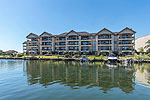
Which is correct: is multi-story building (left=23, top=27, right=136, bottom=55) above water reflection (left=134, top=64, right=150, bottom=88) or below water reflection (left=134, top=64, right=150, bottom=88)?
above

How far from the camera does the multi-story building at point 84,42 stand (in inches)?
1951

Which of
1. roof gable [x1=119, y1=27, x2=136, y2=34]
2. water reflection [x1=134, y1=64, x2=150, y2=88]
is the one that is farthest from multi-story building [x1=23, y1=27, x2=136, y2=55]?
water reflection [x1=134, y1=64, x2=150, y2=88]

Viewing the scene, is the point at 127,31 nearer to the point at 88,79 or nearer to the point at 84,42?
the point at 84,42

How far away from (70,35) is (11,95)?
160 feet

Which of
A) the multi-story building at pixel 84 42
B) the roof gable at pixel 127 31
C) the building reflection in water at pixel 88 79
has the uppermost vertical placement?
the roof gable at pixel 127 31

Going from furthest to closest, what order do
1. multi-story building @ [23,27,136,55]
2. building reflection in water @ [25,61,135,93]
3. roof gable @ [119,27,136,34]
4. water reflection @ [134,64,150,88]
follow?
multi-story building @ [23,27,136,55], roof gable @ [119,27,136,34], water reflection @ [134,64,150,88], building reflection in water @ [25,61,135,93]

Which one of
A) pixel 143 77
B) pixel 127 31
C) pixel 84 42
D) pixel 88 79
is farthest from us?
pixel 84 42

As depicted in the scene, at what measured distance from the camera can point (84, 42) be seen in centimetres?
5509

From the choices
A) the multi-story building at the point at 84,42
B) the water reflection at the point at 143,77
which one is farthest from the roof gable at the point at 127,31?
the water reflection at the point at 143,77

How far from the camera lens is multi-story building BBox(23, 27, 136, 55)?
49562 mm

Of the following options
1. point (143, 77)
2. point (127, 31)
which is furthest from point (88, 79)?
point (127, 31)

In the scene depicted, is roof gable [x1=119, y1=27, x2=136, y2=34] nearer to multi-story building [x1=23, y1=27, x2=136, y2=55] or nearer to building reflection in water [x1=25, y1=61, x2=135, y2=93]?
multi-story building [x1=23, y1=27, x2=136, y2=55]

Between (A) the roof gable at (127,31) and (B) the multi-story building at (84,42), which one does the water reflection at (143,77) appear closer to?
(B) the multi-story building at (84,42)

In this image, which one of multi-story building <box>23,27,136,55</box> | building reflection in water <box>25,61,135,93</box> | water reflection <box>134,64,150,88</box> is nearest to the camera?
building reflection in water <box>25,61,135,93</box>
